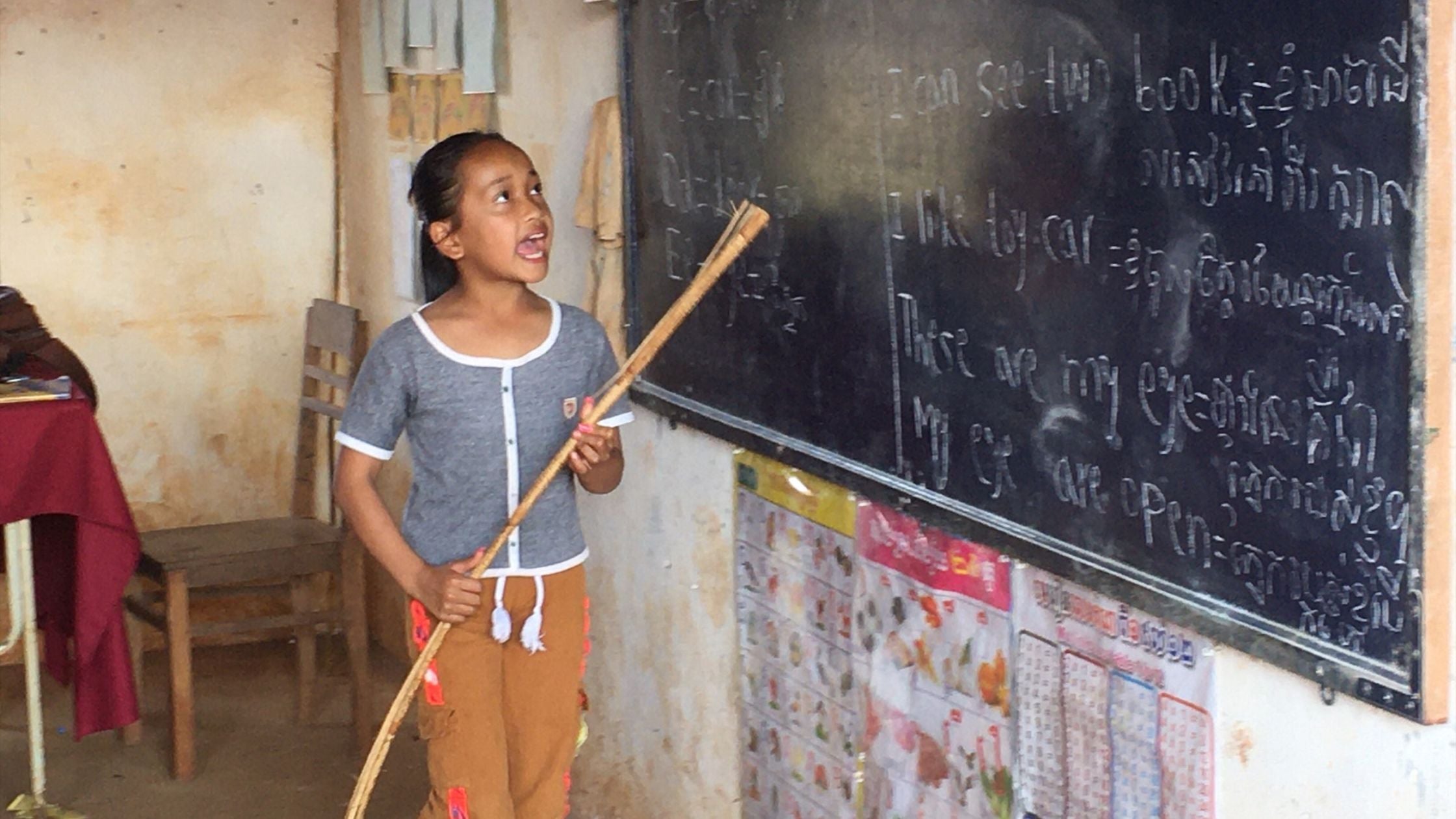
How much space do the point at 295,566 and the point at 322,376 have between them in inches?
21.6

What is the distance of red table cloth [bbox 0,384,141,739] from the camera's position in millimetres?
3666

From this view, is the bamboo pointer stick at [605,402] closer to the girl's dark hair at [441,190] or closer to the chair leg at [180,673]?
the girl's dark hair at [441,190]

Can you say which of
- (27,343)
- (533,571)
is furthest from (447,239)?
(27,343)

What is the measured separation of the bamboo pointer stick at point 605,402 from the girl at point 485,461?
46 millimetres

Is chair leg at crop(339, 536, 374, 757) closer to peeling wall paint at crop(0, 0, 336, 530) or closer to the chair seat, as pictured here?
the chair seat

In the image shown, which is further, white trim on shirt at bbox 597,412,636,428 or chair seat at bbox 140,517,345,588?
chair seat at bbox 140,517,345,588

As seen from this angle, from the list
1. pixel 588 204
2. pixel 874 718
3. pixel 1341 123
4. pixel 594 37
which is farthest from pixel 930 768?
pixel 594 37

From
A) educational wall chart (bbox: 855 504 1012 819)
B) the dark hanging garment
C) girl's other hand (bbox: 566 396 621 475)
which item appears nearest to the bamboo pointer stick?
girl's other hand (bbox: 566 396 621 475)

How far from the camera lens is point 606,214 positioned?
3480 millimetres

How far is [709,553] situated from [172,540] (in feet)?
6.02

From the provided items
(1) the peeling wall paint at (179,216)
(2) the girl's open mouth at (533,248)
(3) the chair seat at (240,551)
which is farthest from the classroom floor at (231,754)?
(2) the girl's open mouth at (533,248)

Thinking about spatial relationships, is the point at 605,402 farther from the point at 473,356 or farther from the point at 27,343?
the point at 27,343

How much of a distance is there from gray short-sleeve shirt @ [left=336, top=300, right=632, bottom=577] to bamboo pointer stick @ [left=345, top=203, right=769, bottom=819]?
5 cm

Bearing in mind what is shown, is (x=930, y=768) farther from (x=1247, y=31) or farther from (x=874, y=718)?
(x=1247, y=31)
